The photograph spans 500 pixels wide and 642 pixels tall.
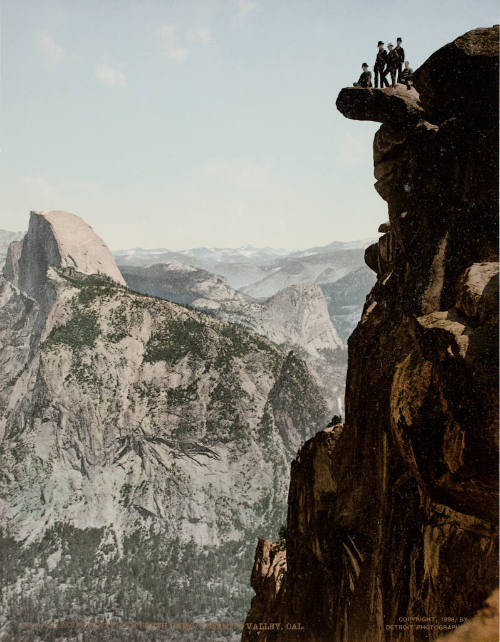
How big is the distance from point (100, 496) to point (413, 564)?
183 meters

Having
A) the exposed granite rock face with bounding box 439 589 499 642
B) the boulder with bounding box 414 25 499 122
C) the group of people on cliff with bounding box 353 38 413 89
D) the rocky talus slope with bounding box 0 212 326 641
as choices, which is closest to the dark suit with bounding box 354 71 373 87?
the group of people on cliff with bounding box 353 38 413 89

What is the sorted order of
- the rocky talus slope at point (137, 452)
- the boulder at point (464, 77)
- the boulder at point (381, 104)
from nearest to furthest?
the boulder at point (464, 77) < the boulder at point (381, 104) < the rocky talus slope at point (137, 452)

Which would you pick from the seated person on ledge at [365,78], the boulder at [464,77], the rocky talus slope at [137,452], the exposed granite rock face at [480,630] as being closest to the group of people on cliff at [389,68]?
the seated person on ledge at [365,78]

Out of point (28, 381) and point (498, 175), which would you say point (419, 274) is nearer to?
point (498, 175)

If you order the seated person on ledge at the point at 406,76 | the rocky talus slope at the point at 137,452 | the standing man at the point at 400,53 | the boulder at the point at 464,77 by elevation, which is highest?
the standing man at the point at 400,53

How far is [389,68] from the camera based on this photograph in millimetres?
22047

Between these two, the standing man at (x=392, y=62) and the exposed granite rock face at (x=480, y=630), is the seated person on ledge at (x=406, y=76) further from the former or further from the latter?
the exposed granite rock face at (x=480, y=630)

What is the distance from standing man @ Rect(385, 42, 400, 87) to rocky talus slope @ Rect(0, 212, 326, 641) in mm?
157409

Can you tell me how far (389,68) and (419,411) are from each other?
1570 centimetres

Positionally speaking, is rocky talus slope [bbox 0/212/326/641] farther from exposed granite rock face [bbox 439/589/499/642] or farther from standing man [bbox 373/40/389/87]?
exposed granite rock face [bbox 439/589/499/642]

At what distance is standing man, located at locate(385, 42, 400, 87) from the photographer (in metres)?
21.4

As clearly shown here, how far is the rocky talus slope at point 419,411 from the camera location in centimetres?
1134

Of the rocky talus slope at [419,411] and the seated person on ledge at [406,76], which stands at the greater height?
the seated person on ledge at [406,76]

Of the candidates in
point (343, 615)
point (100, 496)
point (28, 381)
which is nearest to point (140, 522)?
point (100, 496)
